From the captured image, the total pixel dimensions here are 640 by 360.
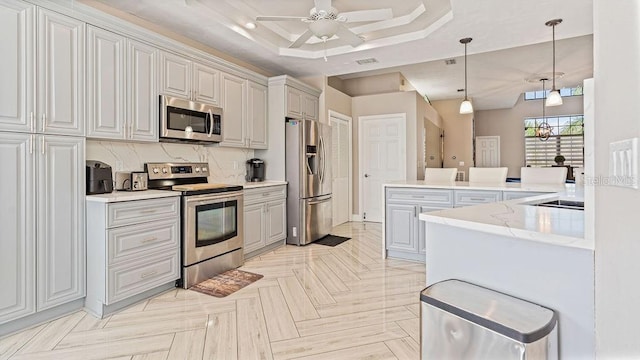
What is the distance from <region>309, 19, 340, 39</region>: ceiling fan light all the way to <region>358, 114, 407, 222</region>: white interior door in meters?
3.21

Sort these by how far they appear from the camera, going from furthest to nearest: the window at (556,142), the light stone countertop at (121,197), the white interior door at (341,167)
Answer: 1. the window at (556,142)
2. the white interior door at (341,167)
3. the light stone countertop at (121,197)

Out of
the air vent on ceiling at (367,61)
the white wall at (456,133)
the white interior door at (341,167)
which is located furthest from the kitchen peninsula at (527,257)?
the white wall at (456,133)

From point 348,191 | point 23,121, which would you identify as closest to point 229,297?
point 23,121

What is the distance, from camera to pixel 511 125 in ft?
36.2

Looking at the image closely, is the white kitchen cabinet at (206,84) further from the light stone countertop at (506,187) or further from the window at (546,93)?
the window at (546,93)

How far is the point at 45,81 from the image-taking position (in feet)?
7.53

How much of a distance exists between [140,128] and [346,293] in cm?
229

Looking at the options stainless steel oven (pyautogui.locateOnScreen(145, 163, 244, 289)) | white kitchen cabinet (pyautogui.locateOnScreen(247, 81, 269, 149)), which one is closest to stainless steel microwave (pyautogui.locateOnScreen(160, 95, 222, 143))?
stainless steel oven (pyautogui.locateOnScreen(145, 163, 244, 289))

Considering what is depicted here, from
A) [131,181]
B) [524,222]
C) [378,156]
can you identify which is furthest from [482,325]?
[378,156]

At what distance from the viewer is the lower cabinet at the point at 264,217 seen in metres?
3.84

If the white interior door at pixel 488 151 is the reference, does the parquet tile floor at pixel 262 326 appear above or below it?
below

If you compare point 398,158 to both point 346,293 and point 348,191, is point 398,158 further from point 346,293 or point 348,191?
point 346,293

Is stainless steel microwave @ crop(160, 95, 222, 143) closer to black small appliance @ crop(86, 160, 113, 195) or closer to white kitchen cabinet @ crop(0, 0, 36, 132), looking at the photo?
black small appliance @ crop(86, 160, 113, 195)

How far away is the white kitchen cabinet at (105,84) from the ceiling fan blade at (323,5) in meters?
1.65
